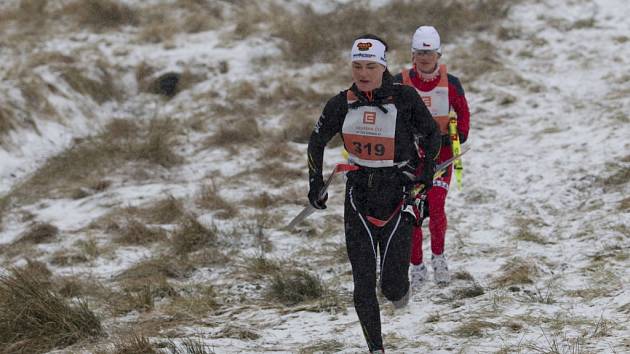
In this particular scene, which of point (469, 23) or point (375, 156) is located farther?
point (469, 23)

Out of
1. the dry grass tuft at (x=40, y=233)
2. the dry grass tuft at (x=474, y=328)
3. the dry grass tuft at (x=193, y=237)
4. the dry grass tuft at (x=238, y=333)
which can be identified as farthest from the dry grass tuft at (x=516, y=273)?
the dry grass tuft at (x=40, y=233)

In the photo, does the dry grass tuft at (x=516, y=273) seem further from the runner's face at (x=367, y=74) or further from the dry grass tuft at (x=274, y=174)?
the dry grass tuft at (x=274, y=174)

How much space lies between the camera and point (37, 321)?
516 cm

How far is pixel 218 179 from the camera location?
10125 millimetres

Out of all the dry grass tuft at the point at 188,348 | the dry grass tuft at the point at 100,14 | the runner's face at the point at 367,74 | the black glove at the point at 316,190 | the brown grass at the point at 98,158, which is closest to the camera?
the dry grass tuft at the point at 188,348

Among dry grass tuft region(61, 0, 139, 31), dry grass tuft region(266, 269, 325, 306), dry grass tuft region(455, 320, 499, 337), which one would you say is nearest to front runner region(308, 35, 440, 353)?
dry grass tuft region(455, 320, 499, 337)

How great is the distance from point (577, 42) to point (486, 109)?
11.8 ft

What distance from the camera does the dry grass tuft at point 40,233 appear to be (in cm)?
820

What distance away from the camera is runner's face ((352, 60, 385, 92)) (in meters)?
4.55

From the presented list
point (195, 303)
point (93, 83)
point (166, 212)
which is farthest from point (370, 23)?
point (195, 303)

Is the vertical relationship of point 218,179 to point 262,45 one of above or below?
below

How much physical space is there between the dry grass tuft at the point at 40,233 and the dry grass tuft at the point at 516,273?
5.12 m

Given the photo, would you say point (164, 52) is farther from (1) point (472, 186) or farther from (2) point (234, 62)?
(1) point (472, 186)

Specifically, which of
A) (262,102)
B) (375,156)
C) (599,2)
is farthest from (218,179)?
(599,2)
